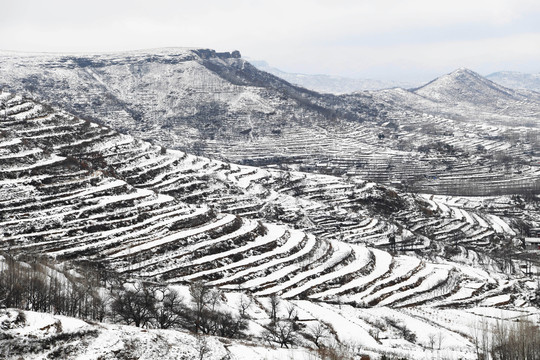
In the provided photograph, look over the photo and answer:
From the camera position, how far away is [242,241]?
198ft

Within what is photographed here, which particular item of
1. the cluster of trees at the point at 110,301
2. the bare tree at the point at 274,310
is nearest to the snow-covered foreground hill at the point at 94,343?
the cluster of trees at the point at 110,301

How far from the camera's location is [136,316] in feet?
117

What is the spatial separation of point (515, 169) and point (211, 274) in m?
154

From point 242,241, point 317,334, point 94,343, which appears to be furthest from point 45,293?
point 242,241

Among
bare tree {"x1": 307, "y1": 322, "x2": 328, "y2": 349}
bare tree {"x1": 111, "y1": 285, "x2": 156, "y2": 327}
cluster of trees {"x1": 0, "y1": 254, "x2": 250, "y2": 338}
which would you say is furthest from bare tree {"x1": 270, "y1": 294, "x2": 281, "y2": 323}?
bare tree {"x1": 111, "y1": 285, "x2": 156, "y2": 327}

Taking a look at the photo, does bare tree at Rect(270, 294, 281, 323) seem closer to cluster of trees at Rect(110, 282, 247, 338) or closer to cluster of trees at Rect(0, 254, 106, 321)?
cluster of trees at Rect(110, 282, 247, 338)

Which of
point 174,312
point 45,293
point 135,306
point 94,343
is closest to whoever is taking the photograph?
point 94,343

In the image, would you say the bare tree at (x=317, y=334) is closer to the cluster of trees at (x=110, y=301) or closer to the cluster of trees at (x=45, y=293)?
the cluster of trees at (x=110, y=301)

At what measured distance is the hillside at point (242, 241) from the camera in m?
45.9

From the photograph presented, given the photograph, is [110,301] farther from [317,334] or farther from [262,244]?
[262,244]

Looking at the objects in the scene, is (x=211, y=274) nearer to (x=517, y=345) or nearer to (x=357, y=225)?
(x=517, y=345)

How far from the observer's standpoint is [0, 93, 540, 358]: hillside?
45938 millimetres

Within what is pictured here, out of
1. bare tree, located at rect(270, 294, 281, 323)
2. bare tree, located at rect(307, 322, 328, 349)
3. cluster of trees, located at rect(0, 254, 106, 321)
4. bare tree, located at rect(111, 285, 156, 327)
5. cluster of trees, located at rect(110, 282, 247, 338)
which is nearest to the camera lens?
cluster of trees, located at rect(0, 254, 106, 321)

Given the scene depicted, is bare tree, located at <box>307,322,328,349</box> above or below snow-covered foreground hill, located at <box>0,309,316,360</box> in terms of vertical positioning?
below
